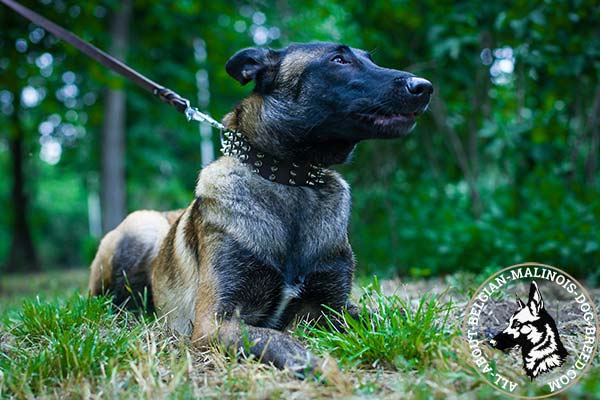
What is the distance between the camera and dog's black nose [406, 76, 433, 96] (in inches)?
115

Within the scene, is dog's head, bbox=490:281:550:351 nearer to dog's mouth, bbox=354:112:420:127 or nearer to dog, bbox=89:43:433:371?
dog, bbox=89:43:433:371

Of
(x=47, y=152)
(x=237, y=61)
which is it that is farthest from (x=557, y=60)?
(x=47, y=152)

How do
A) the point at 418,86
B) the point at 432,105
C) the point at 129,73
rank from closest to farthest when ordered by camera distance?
1. the point at 418,86
2. the point at 129,73
3. the point at 432,105

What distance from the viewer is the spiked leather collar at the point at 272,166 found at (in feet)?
10.3

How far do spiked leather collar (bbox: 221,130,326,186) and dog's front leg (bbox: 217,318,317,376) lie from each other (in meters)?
0.88

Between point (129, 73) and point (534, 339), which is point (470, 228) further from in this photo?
point (129, 73)

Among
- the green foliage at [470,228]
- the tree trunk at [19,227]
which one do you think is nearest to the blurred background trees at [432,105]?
the green foliage at [470,228]

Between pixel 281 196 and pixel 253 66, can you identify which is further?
pixel 253 66

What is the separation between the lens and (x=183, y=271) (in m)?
3.30

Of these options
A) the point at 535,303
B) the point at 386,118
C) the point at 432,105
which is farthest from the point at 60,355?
the point at 432,105

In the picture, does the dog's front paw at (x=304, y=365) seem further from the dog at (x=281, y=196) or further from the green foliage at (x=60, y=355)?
the green foliage at (x=60, y=355)

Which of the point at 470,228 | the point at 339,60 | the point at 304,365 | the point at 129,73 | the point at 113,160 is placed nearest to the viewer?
the point at 304,365

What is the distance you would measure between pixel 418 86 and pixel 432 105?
3.81 metres

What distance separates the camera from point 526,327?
8.35 ft
